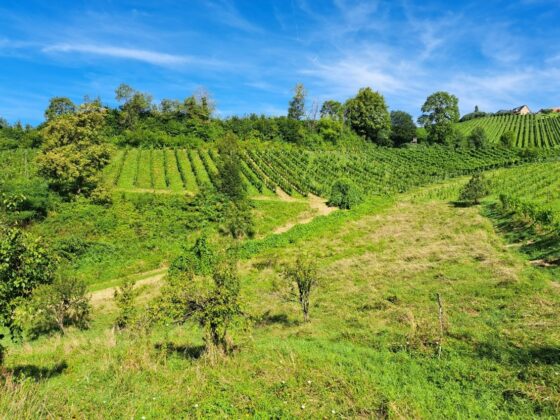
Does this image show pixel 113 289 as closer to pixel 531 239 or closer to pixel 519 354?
pixel 519 354

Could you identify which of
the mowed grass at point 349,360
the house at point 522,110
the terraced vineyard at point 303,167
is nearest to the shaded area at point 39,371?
the mowed grass at point 349,360

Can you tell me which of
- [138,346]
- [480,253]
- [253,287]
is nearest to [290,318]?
[253,287]

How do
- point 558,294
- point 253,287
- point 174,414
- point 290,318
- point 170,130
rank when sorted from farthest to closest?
point 170,130 → point 253,287 → point 290,318 → point 558,294 → point 174,414

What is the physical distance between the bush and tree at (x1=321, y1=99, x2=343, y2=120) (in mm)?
48954

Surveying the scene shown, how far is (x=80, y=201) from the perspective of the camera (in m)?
38.3

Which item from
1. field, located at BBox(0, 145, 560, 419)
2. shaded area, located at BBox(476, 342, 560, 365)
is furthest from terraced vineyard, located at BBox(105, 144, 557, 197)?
shaded area, located at BBox(476, 342, 560, 365)

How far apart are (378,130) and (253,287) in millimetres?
74232

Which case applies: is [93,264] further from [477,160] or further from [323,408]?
[477,160]

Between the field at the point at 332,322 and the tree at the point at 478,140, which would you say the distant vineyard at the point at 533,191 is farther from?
the tree at the point at 478,140

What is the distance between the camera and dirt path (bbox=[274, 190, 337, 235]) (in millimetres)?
39562

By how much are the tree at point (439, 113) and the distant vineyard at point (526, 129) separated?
51.8 feet

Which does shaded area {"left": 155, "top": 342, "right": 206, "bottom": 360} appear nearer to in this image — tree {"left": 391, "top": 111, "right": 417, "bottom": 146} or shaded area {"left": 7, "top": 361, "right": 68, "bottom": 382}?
shaded area {"left": 7, "top": 361, "right": 68, "bottom": 382}

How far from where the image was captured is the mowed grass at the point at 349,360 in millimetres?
8727

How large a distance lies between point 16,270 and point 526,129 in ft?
412
